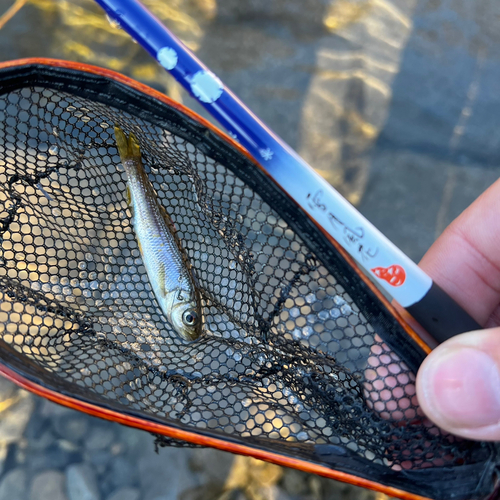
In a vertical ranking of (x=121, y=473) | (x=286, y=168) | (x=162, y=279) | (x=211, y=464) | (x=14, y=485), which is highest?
(x=286, y=168)

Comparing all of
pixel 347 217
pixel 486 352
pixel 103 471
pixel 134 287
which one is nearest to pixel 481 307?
pixel 486 352

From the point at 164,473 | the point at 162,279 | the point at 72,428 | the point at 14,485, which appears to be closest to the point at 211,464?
the point at 164,473

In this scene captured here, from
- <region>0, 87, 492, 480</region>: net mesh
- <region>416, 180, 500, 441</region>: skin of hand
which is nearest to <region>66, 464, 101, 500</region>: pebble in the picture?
<region>0, 87, 492, 480</region>: net mesh

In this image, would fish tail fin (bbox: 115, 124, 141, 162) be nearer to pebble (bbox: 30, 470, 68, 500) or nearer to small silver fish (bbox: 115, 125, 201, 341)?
small silver fish (bbox: 115, 125, 201, 341)

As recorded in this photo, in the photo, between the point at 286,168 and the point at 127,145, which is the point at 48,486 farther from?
the point at 286,168

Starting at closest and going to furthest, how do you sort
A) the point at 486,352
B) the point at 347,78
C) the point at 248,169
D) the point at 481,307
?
the point at 486,352, the point at 248,169, the point at 481,307, the point at 347,78

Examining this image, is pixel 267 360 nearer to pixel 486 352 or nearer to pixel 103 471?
pixel 486 352

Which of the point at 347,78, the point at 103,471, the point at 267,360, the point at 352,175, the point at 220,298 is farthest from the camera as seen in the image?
the point at 347,78
